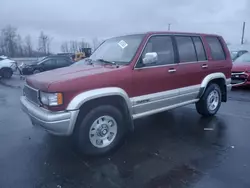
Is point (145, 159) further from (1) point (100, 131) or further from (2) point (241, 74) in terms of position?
(2) point (241, 74)

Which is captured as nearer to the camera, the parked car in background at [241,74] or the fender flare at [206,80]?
the fender flare at [206,80]

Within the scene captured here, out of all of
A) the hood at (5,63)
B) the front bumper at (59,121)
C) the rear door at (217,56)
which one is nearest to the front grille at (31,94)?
the front bumper at (59,121)

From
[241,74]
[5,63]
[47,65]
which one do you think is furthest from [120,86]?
[5,63]

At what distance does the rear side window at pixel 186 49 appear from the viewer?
15.8 feet

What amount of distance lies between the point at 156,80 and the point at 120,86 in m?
0.82

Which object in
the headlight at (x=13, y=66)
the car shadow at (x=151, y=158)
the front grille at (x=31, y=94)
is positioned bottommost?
the car shadow at (x=151, y=158)

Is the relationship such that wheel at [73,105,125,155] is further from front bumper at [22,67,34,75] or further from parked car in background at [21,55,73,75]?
front bumper at [22,67,34,75]

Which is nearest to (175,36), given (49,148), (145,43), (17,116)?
(145,43)

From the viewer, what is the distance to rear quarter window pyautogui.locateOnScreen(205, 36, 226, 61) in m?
5.54

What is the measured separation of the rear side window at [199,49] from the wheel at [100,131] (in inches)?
96.9

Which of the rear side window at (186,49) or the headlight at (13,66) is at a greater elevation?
the rear side window at (186,49)

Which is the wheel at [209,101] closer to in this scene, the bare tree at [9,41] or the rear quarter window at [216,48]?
the rear quarter window at [216,48]

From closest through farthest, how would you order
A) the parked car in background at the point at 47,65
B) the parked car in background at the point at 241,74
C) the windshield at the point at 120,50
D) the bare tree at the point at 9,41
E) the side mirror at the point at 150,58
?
the side mirror at the point at 150,58, the windshield at the point at 120,50, the parked car in background at the point at 241,74, the parked car in background at the point at 47,65, the bare tree at the point at 9,41

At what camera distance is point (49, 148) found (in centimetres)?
415
